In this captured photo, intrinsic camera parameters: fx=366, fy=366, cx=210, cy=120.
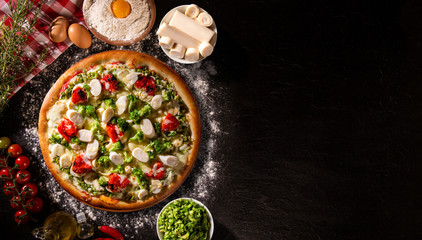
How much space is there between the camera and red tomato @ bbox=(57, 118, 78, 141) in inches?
144

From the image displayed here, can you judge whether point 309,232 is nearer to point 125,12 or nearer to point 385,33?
point 385,33

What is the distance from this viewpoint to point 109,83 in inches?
144

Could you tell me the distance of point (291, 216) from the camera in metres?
4.12

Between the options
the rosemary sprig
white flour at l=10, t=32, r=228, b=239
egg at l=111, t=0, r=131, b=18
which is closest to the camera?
the rosemary sprig

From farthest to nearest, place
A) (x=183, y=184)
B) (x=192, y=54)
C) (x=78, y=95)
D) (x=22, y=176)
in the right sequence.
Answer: (x=183, y=184) < (x=22, y=176) < (x=192, y=54) < (x=78, y=95)

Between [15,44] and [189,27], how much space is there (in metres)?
1.73

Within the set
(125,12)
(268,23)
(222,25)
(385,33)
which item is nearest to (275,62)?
(268,23)

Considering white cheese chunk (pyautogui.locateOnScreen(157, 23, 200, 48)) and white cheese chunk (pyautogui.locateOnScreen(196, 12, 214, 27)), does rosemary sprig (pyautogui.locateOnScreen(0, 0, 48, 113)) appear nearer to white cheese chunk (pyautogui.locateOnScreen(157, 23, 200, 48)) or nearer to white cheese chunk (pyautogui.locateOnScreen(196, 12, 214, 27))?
white cheese chunk (pyautogui.locateOnScreen(157, 23, 200, 48))

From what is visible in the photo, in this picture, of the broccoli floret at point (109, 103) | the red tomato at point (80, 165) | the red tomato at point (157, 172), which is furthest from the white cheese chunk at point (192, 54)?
the red tomato at point (80, 165)

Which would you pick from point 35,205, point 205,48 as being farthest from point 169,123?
point 35,205

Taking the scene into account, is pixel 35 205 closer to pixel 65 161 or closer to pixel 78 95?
pixel 65 161

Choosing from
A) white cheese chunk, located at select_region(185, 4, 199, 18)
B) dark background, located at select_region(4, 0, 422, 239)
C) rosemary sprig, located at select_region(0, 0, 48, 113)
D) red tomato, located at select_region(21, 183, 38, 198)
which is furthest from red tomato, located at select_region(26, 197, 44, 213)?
Answer: white cheese chunk, located at select_region(185, 4, 199, 18)

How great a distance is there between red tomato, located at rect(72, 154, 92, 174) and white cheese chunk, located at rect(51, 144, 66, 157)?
212mm

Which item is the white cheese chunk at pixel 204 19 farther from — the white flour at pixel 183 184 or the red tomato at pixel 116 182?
the red tomato at pixel 116 182
